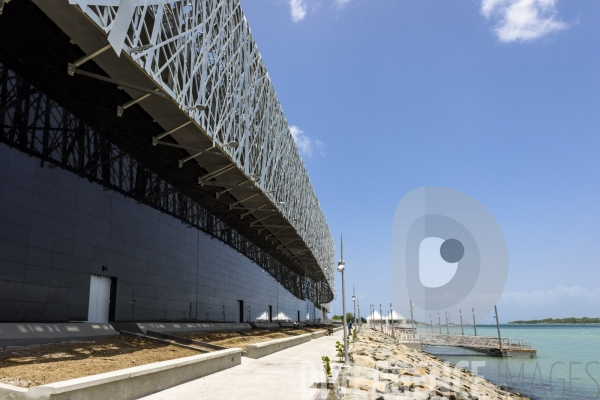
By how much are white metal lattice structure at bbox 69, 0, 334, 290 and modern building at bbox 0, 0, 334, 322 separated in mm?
99

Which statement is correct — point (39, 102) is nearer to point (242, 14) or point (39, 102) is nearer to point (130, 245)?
point (130, 245)

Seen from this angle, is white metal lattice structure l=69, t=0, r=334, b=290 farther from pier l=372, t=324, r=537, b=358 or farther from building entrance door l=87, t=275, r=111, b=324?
pier l=372, t=324, r=537, b=358

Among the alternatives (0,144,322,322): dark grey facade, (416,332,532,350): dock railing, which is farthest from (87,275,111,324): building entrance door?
(416,332,532,350): dock railing

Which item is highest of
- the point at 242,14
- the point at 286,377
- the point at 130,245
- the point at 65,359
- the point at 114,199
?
the point at 242,14

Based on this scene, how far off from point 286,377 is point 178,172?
1722cm

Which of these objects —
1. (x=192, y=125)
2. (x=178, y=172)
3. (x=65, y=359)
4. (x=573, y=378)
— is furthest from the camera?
(x=573, y=378)

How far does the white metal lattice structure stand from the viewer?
52.8ft

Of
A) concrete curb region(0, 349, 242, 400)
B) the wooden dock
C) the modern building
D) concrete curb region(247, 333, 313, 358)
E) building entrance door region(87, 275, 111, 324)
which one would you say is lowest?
the wooden dock

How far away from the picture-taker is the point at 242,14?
2959 cm

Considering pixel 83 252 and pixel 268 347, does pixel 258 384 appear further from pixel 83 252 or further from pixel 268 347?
pixel 83 252

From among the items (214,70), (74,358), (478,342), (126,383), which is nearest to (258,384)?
(126,383)

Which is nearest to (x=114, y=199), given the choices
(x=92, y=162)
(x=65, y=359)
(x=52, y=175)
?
(x=92, y=162)

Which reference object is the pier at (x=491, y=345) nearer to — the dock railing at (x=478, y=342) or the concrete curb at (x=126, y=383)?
the dock railing at (x=478, y=342)

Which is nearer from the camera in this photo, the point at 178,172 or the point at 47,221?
the point at 47,221
